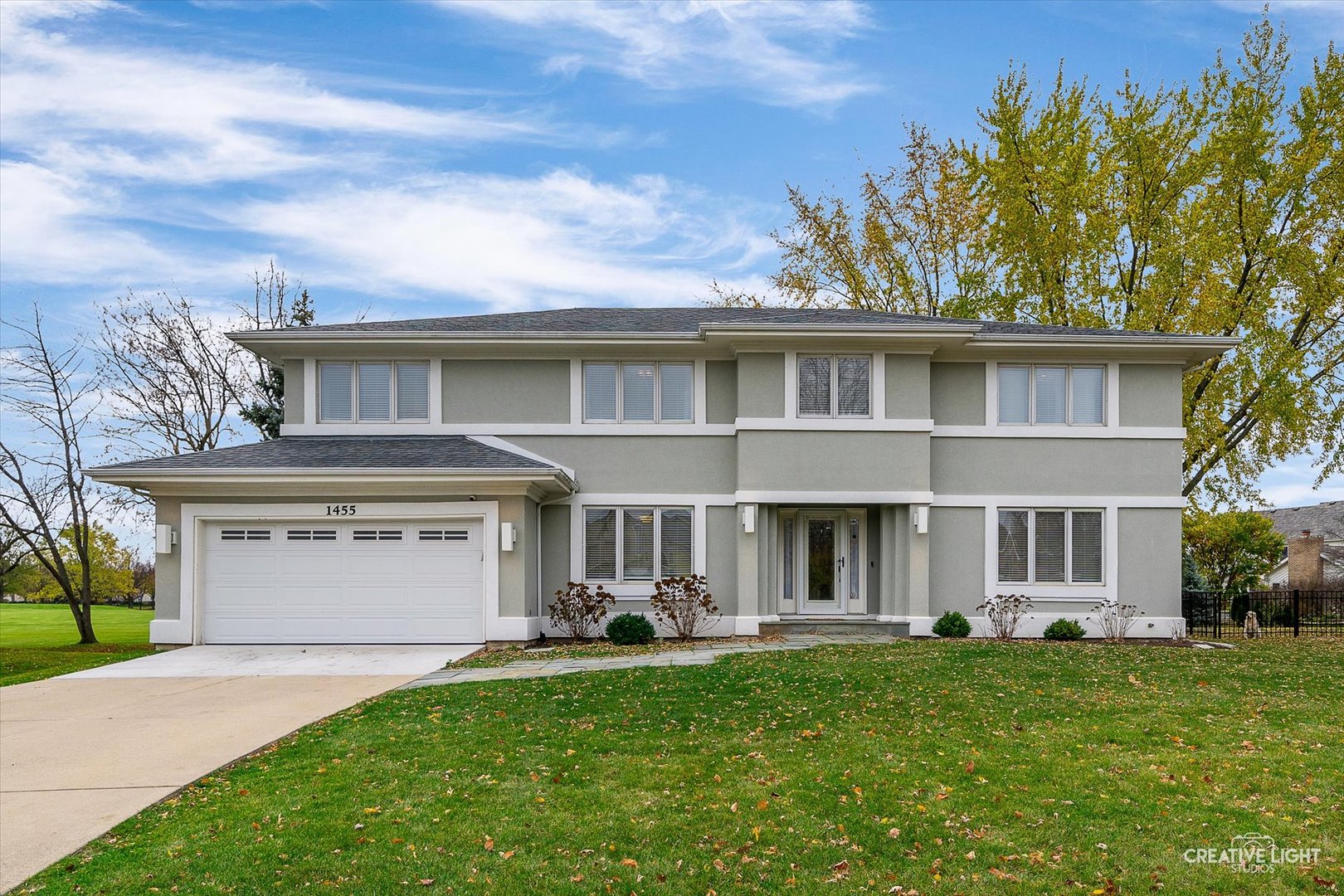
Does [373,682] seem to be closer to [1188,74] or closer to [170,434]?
[170,434]

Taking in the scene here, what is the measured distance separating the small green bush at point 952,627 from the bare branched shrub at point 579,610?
5750 mm

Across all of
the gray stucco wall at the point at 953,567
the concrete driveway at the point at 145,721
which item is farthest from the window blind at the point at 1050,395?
the concrete driveway at the point at 145,721

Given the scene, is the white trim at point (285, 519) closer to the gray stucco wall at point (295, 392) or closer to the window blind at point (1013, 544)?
the gray stucco wall at point (295, 392)

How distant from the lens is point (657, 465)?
651 inches

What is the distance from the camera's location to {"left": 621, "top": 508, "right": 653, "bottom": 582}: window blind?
16438mm

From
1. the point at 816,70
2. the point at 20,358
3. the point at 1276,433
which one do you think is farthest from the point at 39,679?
the point at 1276,433

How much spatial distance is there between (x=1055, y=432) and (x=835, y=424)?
4170mm

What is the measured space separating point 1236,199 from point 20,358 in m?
30.2

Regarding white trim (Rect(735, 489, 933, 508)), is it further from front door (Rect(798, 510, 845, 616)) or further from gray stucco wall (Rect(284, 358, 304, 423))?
gray stucco wall (Rect(284, 358, 304, 423))

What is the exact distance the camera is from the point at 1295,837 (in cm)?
543

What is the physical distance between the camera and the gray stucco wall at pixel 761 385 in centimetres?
1605

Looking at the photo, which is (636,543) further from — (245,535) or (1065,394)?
(1065,394)

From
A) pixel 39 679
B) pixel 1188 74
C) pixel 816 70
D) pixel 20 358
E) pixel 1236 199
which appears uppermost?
pixel 1188 74

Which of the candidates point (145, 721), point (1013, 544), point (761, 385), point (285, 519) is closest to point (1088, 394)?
point (1013, 544)
